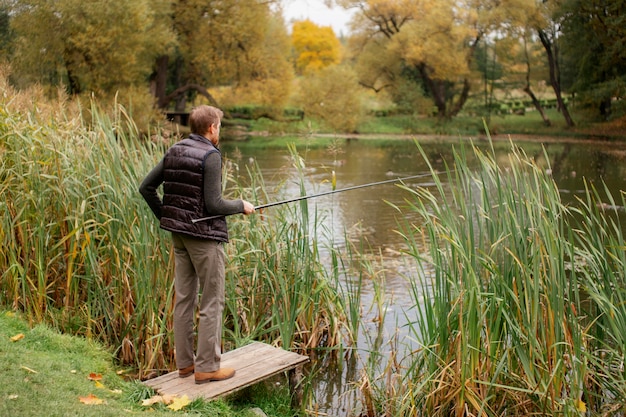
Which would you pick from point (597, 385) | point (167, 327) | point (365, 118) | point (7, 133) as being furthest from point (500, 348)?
point (365, 118)

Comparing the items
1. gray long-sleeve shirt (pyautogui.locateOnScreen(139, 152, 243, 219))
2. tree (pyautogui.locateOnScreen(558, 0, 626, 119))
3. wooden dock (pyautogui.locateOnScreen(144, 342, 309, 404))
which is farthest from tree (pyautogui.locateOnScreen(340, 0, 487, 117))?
gray long-sleeve shirt (pyautogui.locateOnScreen(139, 152, 243, 219))

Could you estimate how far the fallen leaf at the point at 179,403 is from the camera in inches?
129

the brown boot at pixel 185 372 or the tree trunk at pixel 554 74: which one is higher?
the tree trunk at pixel 554 74

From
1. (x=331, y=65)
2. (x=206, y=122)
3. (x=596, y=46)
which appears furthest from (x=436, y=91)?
(x=206, y=122)

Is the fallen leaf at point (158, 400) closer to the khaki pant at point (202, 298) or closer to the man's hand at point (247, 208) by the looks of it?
the khaki pant at point (202, 298)

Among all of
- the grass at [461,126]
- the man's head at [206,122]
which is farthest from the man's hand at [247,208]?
the grass at [461,126]

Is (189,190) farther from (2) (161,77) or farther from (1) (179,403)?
(2) (161,77)

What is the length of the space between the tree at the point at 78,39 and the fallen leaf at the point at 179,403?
1597cm

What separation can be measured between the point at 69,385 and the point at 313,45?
58.5m

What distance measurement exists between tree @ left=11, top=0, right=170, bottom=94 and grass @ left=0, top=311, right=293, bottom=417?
590 inches

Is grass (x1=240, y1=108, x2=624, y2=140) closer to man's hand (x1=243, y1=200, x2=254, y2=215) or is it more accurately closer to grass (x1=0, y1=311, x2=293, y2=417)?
grass (x1=0, y1=311, x2=293, y2=417)

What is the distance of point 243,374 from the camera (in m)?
3.63

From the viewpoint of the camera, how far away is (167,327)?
4270mm

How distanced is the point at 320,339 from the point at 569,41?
84.6 feet
